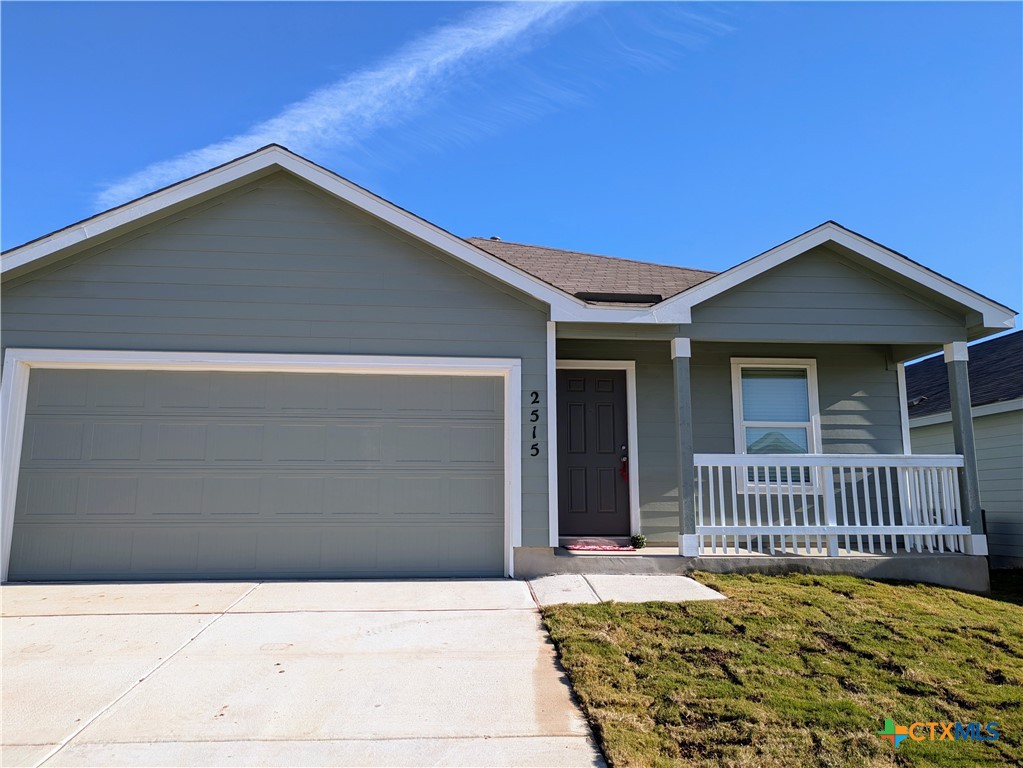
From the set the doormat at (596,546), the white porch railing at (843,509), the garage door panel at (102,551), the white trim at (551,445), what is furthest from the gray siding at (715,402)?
the garage door panel at (102,551)

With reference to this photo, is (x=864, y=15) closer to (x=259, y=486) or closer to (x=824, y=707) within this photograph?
(x=824, y=707)

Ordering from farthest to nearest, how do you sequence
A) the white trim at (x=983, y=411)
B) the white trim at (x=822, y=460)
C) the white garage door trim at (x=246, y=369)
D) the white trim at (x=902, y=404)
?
the white trim at (x=983, y=411), the white trim at (x=902, y=404), the white trim at (x=822, y=460), the white garage door trim at (x=246, y=369)

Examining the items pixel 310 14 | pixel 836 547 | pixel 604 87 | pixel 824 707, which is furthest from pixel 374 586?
pixel 604 87

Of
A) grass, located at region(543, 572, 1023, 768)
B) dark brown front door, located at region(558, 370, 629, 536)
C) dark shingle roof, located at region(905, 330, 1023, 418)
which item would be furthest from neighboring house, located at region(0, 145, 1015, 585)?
dark shingle roof, located at region(905, 330, 1023, 418)

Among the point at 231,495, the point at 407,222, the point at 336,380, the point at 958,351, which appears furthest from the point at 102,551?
the point at 958,351

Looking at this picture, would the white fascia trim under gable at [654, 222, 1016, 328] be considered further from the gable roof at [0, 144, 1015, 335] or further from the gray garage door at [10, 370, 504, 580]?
the gray garage door at [10, 370, 504, 580]

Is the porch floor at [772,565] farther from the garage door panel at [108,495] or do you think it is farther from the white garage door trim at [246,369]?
the garage door panel at [108,495]

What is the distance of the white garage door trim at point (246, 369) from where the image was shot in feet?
21.9

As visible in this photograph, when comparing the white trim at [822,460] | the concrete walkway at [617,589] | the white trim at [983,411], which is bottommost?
the concrete walkway at [617,589]

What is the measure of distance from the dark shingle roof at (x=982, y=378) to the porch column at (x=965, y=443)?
354 centimetres

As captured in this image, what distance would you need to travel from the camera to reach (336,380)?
7164 mm

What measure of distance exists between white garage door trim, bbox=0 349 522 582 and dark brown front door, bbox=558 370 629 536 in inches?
56.2

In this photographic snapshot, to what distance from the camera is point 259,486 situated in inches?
273

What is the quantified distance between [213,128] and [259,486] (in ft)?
17.6
